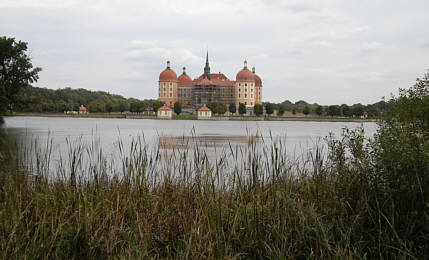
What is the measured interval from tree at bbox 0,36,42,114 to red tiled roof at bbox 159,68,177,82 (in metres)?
69.2

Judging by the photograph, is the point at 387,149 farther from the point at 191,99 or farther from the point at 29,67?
the point at 191,99

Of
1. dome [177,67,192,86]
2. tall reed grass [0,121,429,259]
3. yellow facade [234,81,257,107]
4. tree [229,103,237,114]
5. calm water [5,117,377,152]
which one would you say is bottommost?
calm water [5,117,377,152]

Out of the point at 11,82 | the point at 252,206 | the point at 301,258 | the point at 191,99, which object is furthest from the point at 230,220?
the point at 191,99

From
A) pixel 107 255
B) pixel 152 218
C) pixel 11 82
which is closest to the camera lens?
pixel 107 255

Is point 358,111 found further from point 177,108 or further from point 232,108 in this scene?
point 177,108

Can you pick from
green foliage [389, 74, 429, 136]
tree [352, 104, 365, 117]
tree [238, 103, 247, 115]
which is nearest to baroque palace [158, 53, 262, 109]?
tree [238, 103, 247, 115]

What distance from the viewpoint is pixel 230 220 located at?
3.14m

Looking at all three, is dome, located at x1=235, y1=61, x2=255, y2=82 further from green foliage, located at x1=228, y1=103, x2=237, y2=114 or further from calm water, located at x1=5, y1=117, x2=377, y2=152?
calm water, located at x1=5, y1=117, x2=377, y2=152

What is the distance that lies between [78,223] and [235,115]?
8220cm

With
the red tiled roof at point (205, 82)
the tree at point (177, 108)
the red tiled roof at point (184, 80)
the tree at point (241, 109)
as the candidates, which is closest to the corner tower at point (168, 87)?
the red tiled roof at point (184, 80)

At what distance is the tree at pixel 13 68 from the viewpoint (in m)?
24.5

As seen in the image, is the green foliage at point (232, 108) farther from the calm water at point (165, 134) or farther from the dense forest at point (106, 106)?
the calm water at point (165, 134)

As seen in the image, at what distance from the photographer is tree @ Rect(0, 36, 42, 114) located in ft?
80.3

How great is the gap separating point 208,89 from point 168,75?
36.0 ft
